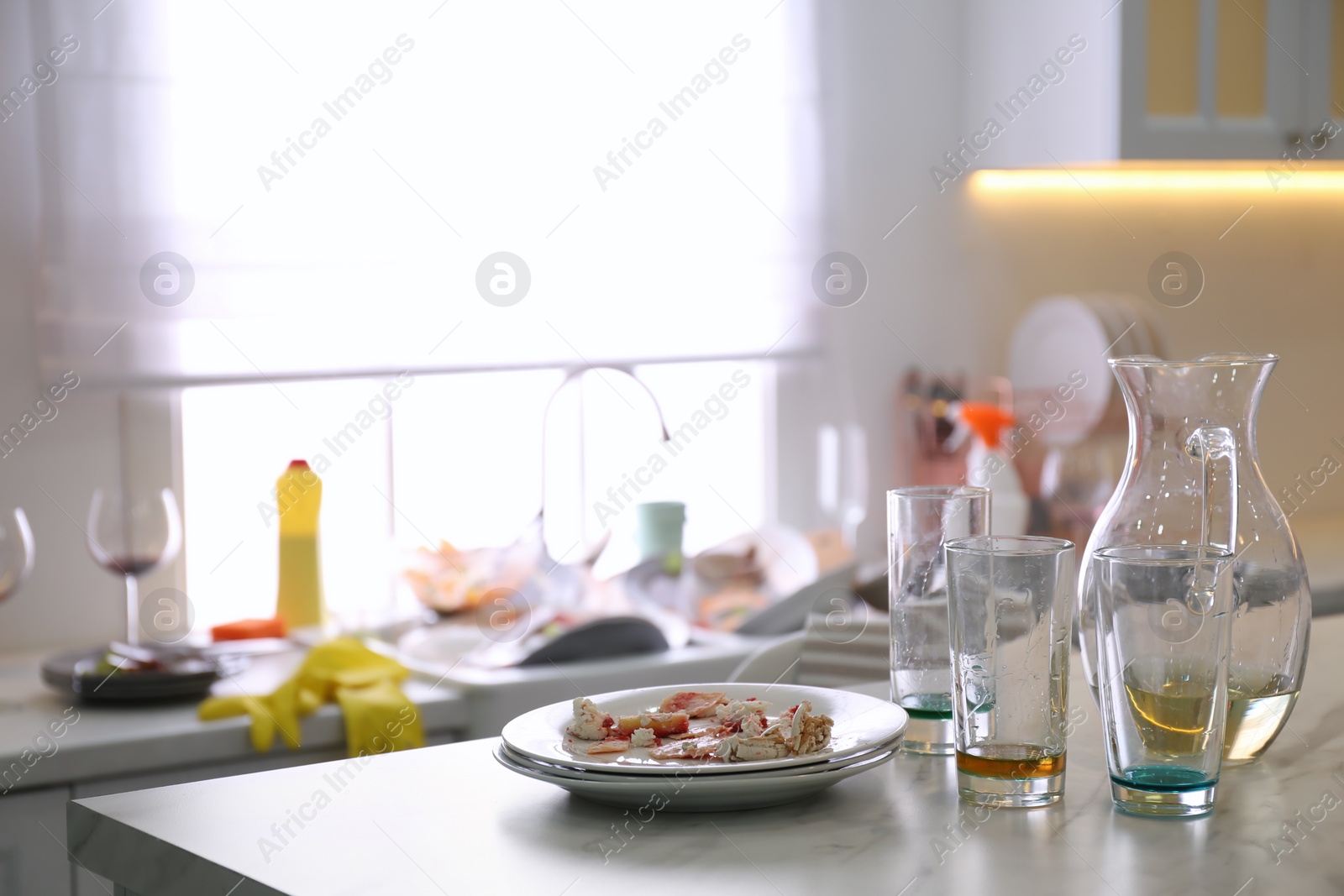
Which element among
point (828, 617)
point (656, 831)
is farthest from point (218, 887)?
point (828, 617)

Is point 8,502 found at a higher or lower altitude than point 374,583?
higher

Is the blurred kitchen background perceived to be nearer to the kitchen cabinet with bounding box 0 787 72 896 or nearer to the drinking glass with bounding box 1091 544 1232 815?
the kitchen cabinet with bounding box 0 787 72 896

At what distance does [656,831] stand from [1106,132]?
182 cm

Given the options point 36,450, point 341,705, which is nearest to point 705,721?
point 341,705

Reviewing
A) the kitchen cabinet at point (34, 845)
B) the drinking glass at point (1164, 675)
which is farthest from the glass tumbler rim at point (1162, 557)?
the kitchen cabinet at point (34, 845)

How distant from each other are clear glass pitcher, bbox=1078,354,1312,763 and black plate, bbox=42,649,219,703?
109 cm

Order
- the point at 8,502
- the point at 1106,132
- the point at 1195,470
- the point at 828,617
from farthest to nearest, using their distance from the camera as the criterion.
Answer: the point at 1106,132
the point at 8,502
the point at 828,617
the point at 1195,470

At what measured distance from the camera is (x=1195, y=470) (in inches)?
29.3

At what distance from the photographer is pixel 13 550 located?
5.02 feet

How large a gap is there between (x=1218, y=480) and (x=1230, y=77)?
5.71 feet

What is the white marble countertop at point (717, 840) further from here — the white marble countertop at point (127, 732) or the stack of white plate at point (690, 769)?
the white marble countertop at point (127, 732)

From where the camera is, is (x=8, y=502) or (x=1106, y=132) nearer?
(x=8, y=502)

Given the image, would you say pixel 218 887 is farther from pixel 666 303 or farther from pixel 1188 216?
pixel 1188 216

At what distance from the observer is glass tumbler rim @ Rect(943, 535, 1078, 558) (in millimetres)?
638
